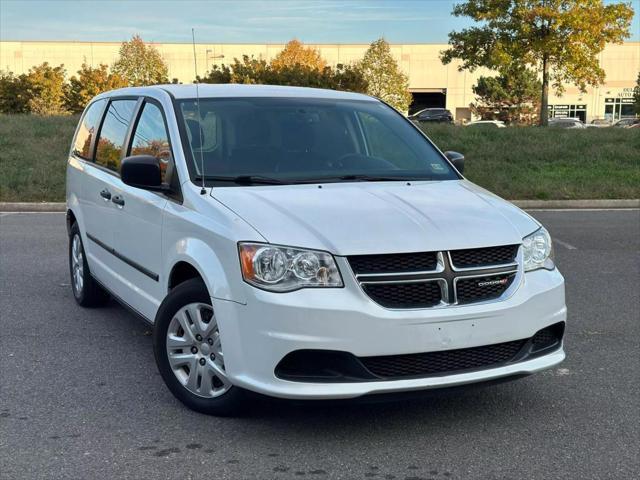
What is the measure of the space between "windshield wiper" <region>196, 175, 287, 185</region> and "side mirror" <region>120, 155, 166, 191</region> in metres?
0.26

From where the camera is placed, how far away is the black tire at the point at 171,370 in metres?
3.89

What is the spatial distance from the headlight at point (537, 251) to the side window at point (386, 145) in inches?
42.9

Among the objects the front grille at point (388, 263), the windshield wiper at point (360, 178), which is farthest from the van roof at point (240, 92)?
the front grille at point (388, 263)

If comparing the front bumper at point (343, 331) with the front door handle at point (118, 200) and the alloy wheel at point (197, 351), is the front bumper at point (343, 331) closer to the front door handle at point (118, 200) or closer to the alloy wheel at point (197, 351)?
the alloy wheel at point (197, 351)

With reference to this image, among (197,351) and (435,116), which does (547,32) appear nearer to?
(197,351)

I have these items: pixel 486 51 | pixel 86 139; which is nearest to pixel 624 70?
pixel 486 51

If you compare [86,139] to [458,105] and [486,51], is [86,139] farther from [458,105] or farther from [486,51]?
[458,105]

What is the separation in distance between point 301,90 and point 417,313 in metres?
2.48

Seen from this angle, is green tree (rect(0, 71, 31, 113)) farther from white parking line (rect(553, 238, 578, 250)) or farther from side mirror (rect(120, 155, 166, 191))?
side mirror (rect(120, 155, 166, 191))

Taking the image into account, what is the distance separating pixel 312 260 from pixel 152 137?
189cm

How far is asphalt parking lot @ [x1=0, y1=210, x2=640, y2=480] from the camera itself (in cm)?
348

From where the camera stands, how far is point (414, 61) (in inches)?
3189

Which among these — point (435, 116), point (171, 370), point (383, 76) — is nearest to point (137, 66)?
point (383, 76)

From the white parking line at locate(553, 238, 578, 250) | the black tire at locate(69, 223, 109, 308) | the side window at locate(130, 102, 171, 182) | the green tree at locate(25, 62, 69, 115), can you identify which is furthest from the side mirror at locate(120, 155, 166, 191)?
the green tree at locate(25, 62, 69, 115)
